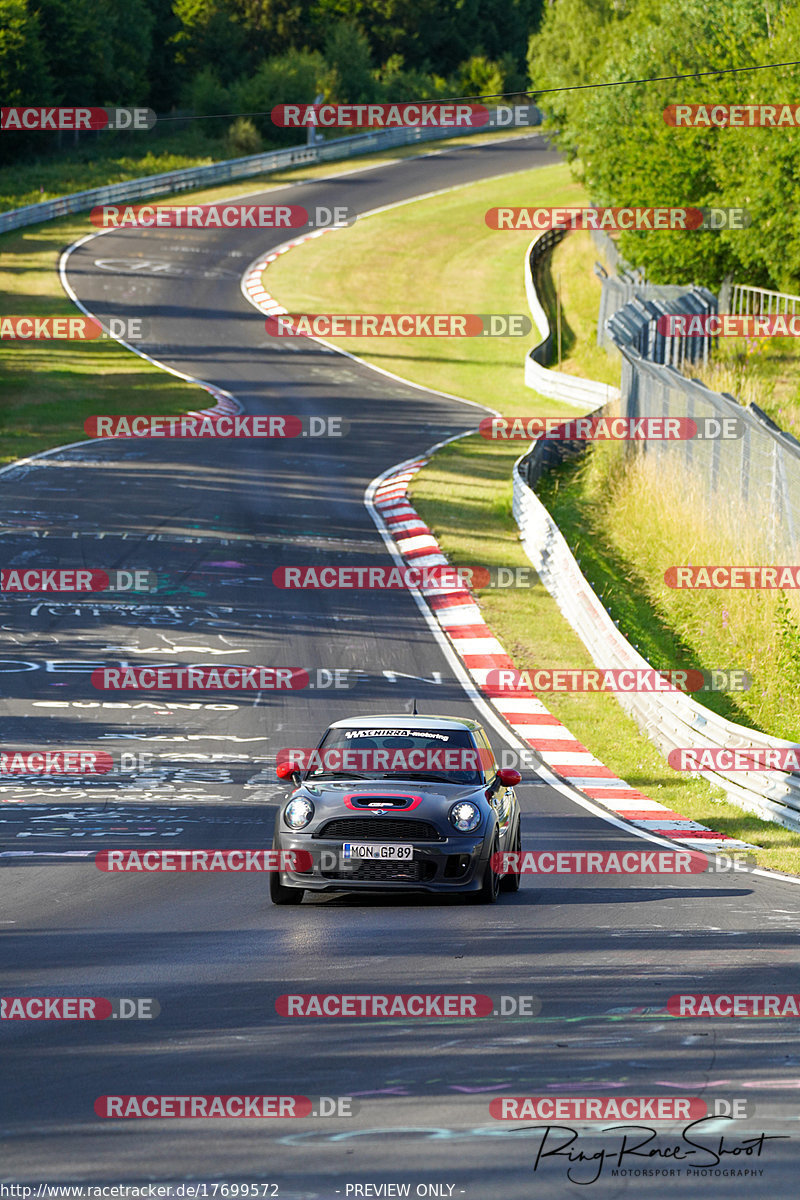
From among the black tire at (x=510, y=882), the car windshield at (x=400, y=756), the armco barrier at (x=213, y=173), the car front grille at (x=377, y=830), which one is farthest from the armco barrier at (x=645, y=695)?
the armco barrier at (x=213, y=173)

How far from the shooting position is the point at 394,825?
34.5ft

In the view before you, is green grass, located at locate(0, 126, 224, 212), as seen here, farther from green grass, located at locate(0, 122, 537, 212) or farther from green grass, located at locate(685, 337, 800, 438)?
green grass, located at locate(685, 337, 800, 438)

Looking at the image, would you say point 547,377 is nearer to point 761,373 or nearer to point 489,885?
point 761,373

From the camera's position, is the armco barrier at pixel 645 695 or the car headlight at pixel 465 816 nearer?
the car headlight at pixel 465 816

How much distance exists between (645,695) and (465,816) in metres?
7.60

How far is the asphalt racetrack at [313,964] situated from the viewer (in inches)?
232

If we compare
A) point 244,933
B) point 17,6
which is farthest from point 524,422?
point 17,6

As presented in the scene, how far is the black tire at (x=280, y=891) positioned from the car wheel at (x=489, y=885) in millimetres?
1269

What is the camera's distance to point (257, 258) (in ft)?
204

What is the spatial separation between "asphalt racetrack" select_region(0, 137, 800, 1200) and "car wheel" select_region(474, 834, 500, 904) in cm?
30

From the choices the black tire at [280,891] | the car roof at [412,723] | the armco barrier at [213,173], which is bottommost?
the black tire at [280,891]

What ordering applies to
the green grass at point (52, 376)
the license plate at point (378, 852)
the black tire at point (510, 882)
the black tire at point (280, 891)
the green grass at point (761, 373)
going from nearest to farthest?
the license plate at point (378, 852)
the black tire at point (280, 891)
the black tire at point (510, 882)
the green grass at point (761, 373)
the green grass at point (52, 376)

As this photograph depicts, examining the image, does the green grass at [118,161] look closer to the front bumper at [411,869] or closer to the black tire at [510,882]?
the black tire at [510,882]

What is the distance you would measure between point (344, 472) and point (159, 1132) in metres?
28.3
